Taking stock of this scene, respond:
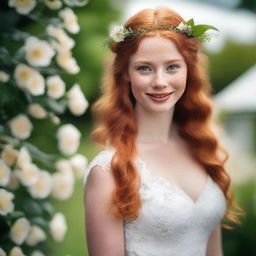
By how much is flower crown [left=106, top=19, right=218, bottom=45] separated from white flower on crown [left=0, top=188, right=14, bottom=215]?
761 millimetres

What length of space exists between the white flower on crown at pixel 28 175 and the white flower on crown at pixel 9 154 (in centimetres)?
6

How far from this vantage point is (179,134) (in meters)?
2.28

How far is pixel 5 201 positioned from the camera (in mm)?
2334

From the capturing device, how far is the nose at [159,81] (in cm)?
192

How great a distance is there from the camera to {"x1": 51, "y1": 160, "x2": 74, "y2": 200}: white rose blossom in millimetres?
2635

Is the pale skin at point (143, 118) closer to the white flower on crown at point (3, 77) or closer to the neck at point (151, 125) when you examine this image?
the neck at point (151, 125)

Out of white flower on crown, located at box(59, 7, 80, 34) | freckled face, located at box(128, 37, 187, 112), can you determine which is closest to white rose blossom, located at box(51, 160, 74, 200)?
white flower on crown, located at box(59, 7, 80, 34)

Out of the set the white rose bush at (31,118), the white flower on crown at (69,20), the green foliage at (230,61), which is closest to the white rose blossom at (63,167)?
the white rose bush at (31,118)

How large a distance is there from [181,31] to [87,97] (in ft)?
5.77

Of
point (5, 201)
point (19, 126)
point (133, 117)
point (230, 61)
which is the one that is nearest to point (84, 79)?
point (19, 126)

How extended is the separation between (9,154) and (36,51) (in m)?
0.45

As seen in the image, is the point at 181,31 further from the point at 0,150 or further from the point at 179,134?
the point at 0,150

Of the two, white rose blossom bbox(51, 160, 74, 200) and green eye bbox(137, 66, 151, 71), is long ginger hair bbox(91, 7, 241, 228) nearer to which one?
green eye bbox(137, 66, 151, 71)

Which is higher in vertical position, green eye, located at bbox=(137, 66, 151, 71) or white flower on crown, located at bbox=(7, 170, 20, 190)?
green eye, located at bbox=(137, 66, 151, 71)
